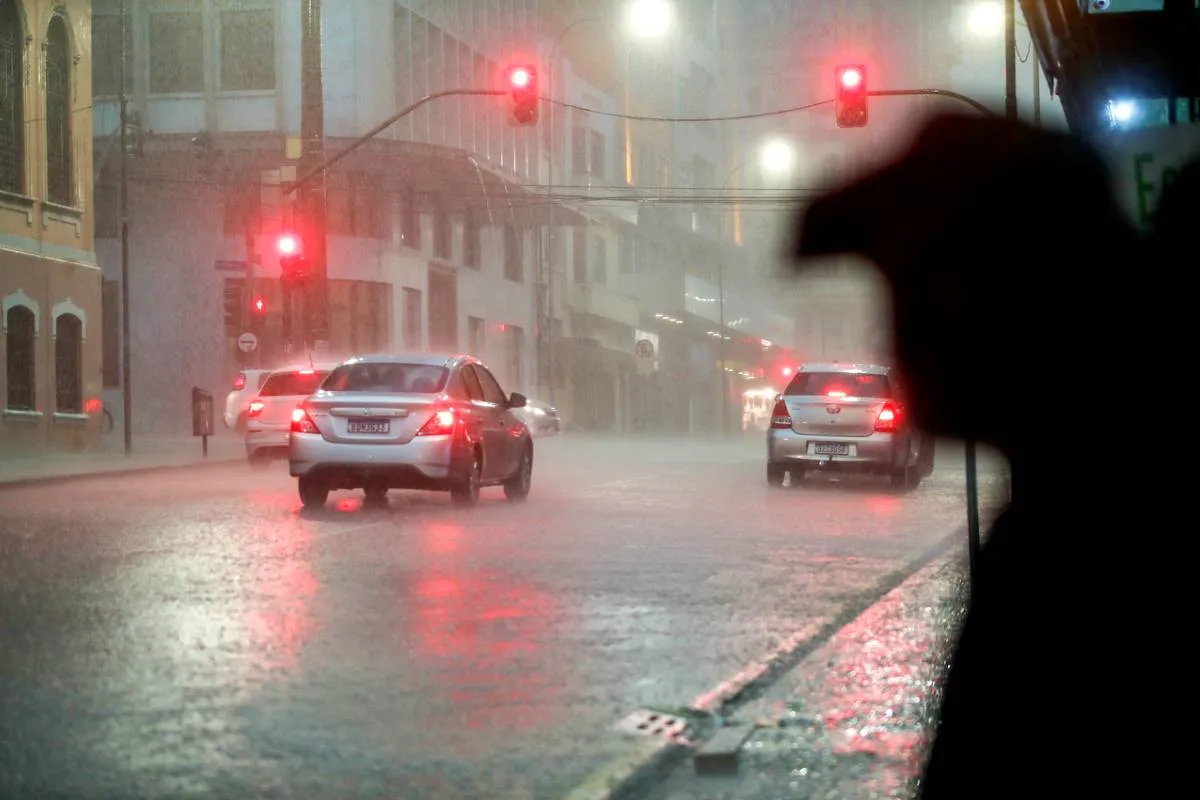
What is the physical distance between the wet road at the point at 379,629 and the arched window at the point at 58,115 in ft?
56.8

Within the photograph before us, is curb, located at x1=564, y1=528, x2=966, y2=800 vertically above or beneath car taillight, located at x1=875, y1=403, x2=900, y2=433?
beneath

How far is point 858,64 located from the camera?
2698 cm

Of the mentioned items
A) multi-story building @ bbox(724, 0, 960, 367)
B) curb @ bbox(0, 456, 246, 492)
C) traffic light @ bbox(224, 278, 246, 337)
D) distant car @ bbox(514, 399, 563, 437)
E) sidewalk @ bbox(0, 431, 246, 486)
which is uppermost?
multi-story building @ bbox(724, 0, 960, 367)

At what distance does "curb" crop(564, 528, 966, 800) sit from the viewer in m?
5.77

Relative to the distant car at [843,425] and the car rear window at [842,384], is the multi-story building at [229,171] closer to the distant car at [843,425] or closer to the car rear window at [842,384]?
the car rear window at [842,384]

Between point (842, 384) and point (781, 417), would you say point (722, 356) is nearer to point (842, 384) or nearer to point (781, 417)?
point (842, 384)

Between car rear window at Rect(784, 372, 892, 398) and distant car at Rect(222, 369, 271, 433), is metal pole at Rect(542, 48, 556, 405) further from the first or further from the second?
car rear window at Rect(784, 372, 892, 398)

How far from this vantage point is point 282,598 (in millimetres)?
10906

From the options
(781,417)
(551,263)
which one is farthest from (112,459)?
(551,263)

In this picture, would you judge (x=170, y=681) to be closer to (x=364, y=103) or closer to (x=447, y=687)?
(x=447, y=687)

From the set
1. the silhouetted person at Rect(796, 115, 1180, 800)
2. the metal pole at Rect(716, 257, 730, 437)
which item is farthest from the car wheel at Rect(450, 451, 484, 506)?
the metal pole at Rect(716, 257, 730, 437)

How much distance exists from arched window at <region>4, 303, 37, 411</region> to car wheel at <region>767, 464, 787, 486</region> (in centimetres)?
1548

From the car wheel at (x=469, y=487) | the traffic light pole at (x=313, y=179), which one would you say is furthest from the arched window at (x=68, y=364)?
the car wheel at (x=469, y=487)

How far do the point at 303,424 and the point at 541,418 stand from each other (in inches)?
1212
